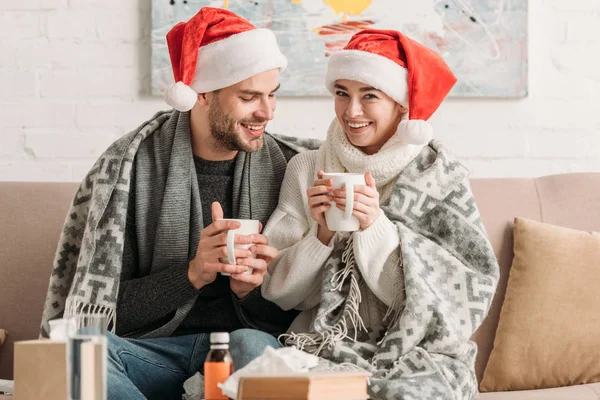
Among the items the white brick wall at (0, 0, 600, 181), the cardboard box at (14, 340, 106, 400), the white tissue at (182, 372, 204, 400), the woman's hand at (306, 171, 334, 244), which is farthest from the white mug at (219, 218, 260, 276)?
the white brick wall at (0, 0, 600, 181)

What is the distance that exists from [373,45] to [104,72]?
1.05m

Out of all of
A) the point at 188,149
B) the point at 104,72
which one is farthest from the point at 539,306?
the point at 104,72

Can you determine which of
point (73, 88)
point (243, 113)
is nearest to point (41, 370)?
point (243, 113)

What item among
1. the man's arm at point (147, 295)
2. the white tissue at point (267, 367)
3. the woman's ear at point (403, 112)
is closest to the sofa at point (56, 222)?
the man's arm at point (147, 295)

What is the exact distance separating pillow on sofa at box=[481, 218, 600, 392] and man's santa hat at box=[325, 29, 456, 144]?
0.52 m

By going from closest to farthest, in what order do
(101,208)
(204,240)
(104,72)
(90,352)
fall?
(90,352) < (204,240) < (101,208) < (104,72)

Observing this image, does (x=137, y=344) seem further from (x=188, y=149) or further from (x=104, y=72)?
(x=104, y=72)

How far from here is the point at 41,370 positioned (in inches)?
61.7

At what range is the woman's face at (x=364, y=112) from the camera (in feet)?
6.91

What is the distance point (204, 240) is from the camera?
6.63ft

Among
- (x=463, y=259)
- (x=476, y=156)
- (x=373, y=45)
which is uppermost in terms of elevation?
(x=373, y=45)

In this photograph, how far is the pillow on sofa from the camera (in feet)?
7.42

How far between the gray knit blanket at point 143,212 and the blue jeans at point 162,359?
0.27ft

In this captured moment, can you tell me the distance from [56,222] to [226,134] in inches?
21.7
